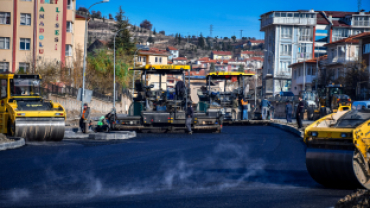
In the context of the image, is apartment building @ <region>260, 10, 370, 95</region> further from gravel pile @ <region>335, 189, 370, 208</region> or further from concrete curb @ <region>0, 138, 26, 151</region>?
gravel pile @ <region>335, 189, 370, 208</region>

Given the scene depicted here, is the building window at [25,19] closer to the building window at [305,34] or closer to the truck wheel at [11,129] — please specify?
the truck wheel at [11,129]

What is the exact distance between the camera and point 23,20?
48.1 meters

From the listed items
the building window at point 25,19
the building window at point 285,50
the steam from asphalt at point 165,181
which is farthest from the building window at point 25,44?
the building window at point 285,50

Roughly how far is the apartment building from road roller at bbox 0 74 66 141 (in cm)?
7099

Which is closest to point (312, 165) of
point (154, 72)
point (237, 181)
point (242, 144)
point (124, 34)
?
point (237, 181)

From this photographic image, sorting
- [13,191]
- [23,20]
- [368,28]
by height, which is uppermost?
[368,28]

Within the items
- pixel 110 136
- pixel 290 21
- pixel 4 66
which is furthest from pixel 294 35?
pixel 110 136

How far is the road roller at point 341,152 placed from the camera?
8383 mm

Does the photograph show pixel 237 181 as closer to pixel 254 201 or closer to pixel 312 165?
pixel 312 165

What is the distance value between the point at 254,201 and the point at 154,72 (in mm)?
17562

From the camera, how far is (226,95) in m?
30.2

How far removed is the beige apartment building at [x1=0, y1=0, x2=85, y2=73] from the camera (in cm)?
4756

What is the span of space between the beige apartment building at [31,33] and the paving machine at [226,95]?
22.1 m

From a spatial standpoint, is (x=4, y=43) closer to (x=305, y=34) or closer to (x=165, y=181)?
(x=165, y=181)
